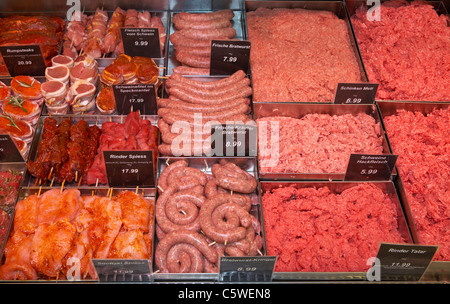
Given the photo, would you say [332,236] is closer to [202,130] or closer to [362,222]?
[362,222]

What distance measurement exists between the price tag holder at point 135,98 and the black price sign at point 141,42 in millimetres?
822

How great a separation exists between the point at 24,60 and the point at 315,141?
3193mm

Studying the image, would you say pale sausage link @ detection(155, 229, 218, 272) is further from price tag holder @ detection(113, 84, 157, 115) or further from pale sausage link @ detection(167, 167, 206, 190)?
price tag holder @ detection(113, 84, 157, 115)

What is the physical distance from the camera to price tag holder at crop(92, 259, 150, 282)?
272 cm

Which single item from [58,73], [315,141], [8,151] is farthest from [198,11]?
[8,151]

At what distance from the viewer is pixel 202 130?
12.6 ft

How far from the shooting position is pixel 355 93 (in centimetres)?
404

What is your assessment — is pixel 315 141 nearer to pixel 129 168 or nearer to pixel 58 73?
pixel 129 168

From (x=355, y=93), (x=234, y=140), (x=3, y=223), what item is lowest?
(x=3, y=223)

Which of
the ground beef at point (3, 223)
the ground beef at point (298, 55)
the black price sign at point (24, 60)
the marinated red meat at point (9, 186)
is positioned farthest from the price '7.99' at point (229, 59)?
the ground beef at point (3, 223)

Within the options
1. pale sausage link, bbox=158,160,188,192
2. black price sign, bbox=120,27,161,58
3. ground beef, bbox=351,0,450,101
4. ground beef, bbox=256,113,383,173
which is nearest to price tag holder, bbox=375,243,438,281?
ground beef, bbox=256,113,383,173

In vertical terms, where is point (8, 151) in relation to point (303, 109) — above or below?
below

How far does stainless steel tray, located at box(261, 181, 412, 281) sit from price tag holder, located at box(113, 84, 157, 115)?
1.44m

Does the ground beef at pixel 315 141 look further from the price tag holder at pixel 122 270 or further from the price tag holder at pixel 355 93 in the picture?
the price tag holder at pixel 122 270
